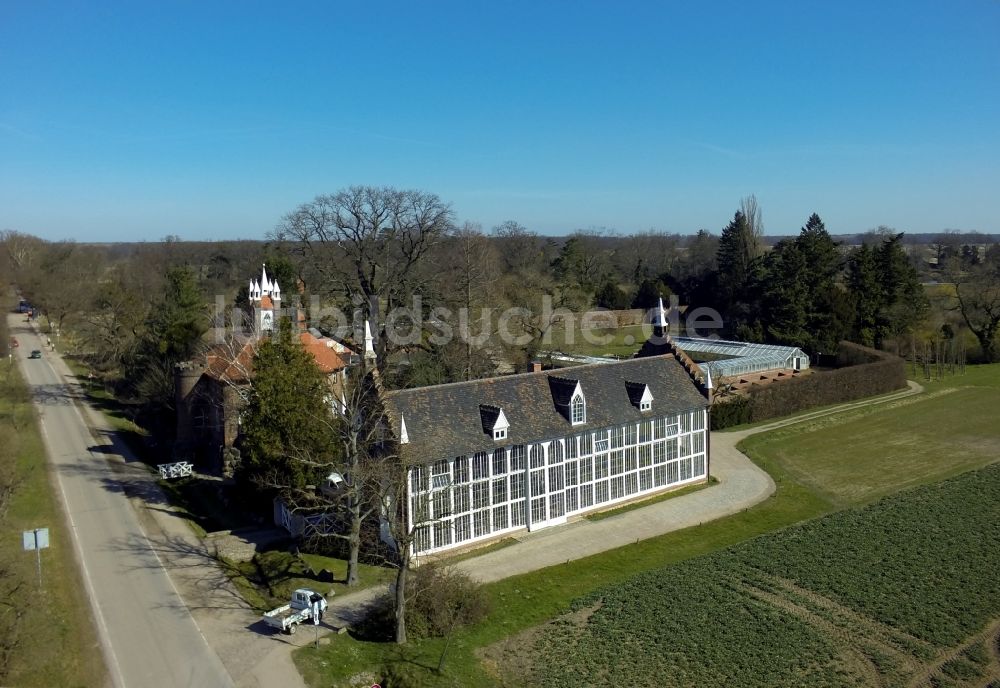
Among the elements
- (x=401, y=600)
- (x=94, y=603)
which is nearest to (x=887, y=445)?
(x=401, y=600)

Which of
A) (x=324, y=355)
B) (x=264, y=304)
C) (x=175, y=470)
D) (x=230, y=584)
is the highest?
(x=264, y=304)

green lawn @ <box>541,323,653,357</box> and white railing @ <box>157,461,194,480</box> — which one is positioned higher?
green lawn @ <box>541,323,653,357</box>

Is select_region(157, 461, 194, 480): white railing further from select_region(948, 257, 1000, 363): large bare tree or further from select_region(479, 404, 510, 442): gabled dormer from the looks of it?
select_region(948, 257, 1000, 363): large bare tree

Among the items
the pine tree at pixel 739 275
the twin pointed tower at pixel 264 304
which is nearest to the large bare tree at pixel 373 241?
the twin pointed tower at pixel 264 304

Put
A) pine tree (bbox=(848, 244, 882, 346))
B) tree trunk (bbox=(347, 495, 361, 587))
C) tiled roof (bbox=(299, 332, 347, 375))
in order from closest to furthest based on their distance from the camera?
tree trunk (bbox=(347, 495, 361, 587)), tiled roof (bbox=(299, 332, 347, 375)), pine tree (bbox=(848, 244, 882, 346))

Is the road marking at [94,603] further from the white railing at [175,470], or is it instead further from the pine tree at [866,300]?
the pine tree at [866,300]

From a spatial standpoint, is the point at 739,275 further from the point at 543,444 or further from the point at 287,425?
the point at 287,425

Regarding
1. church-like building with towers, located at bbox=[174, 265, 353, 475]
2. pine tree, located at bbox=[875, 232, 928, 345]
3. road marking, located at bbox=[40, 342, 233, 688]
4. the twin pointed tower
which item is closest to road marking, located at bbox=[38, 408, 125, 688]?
road marking, located at bbox=[40, 342, 233, 688]
